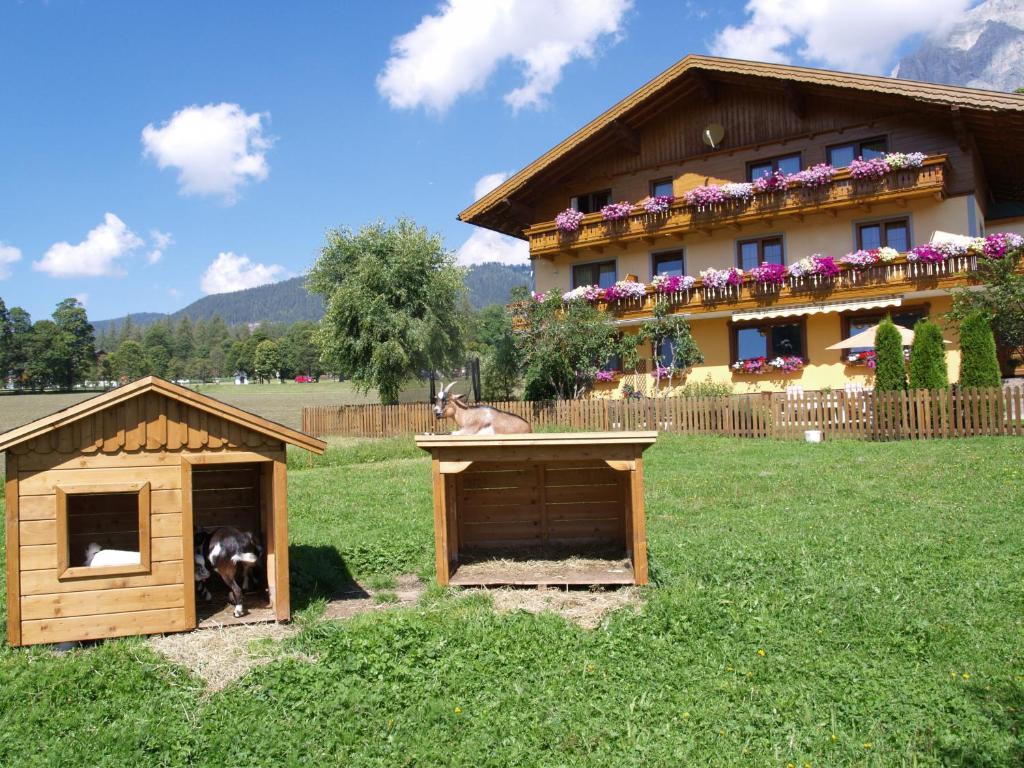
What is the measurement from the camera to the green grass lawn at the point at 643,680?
4672mm

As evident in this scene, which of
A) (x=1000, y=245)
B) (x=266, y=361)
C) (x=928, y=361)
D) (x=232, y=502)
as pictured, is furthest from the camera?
(x=266, y=361)

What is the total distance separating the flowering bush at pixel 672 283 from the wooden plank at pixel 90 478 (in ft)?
72.3

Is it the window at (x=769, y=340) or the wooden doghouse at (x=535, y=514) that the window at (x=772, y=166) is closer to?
the window at (x=769, y=340)

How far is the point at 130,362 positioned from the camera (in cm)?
13475

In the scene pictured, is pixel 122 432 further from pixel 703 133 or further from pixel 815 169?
pixel 703 133

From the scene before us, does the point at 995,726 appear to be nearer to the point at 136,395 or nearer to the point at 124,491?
the point at 124,491

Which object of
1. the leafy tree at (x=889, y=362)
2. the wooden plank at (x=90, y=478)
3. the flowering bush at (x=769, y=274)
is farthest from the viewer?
the flowering bush at (x=769, y=274)

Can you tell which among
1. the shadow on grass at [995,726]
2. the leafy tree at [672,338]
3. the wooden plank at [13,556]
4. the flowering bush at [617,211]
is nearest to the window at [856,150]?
the flowering bush at [617,211]

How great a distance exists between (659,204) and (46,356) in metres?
99.4

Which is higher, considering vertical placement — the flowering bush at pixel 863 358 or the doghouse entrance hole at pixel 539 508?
the flowering bush at pixel 863 358

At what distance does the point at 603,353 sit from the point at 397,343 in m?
8.20

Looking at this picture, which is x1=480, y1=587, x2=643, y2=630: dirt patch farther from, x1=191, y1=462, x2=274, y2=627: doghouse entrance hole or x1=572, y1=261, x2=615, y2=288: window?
x1=572, y1=261, x2=615, y2=288: window

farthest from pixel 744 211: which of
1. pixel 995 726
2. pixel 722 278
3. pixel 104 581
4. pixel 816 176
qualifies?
pixel 104 581

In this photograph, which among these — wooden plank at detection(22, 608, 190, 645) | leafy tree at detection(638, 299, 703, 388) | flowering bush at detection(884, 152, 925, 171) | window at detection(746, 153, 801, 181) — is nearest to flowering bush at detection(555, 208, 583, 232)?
leafy tree at detection(638, 299, 703, 388)
